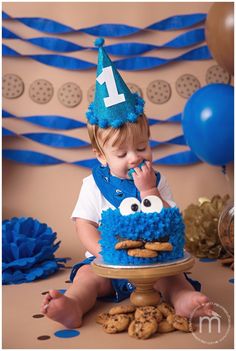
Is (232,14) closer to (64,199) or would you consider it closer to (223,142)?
(223,142)

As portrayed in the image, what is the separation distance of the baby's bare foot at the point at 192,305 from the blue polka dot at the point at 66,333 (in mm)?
206

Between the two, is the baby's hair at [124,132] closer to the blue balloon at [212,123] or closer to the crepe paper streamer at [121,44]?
the blue balloon at [212,123]

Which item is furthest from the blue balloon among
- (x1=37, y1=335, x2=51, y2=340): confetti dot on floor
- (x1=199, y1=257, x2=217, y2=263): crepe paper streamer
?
(x1=37, y1=335, x2=51, y2=340): confetti dot on floor

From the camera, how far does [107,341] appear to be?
3.26 ft

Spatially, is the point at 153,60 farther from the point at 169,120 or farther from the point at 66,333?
the point at 66,333

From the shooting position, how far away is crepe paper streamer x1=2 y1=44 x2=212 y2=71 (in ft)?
6.73

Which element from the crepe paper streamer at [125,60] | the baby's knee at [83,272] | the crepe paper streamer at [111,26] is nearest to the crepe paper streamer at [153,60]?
the crepe paper streamer at [125,60]

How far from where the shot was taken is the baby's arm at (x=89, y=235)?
125 cm

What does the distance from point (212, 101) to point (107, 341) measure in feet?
3.40

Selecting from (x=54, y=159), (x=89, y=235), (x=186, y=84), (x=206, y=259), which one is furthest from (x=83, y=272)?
(x=186, y=84)

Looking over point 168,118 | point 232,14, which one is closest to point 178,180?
point 168,118

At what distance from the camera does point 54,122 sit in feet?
6.76

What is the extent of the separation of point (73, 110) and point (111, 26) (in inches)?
14.1

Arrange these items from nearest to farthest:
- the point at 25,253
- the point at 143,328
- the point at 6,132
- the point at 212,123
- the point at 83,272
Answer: the point at 143,328 → the point at 83,272 → the point at 25,253 → the point at 212,123 → the point at 6,132
